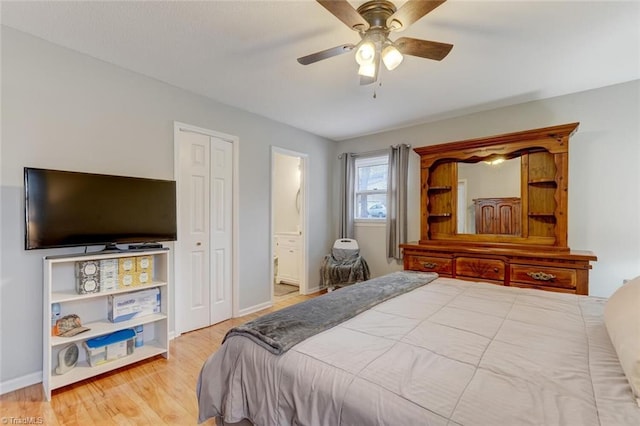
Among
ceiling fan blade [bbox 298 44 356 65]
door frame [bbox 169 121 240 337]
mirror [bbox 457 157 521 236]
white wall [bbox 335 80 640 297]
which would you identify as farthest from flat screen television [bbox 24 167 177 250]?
white wall [bbox 335 80 640 297]

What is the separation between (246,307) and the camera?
12.0 feet

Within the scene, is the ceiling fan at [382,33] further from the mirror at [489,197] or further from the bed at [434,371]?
the mirror at [489,197]

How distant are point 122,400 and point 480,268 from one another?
3252 mm

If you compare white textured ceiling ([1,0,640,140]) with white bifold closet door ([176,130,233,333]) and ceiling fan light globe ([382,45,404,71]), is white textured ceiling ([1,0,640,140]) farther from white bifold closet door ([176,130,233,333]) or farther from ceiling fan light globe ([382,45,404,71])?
white bifold closet door ([176,130,233,333])

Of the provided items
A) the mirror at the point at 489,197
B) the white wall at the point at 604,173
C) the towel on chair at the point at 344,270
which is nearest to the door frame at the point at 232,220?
the towel on chair at the point at 344,270

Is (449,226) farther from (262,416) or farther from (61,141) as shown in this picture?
(61,141)

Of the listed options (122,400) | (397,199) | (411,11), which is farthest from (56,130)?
(397,199)

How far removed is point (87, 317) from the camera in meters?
2.36

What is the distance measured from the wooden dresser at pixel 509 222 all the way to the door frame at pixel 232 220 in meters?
2.07

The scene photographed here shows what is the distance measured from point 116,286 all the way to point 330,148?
3.57m

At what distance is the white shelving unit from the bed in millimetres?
1348

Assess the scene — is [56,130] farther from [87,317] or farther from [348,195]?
[348,195]

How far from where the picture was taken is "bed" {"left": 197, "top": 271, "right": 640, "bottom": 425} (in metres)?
0.82

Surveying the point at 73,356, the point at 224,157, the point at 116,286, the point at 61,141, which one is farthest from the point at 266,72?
the point at 73,356
